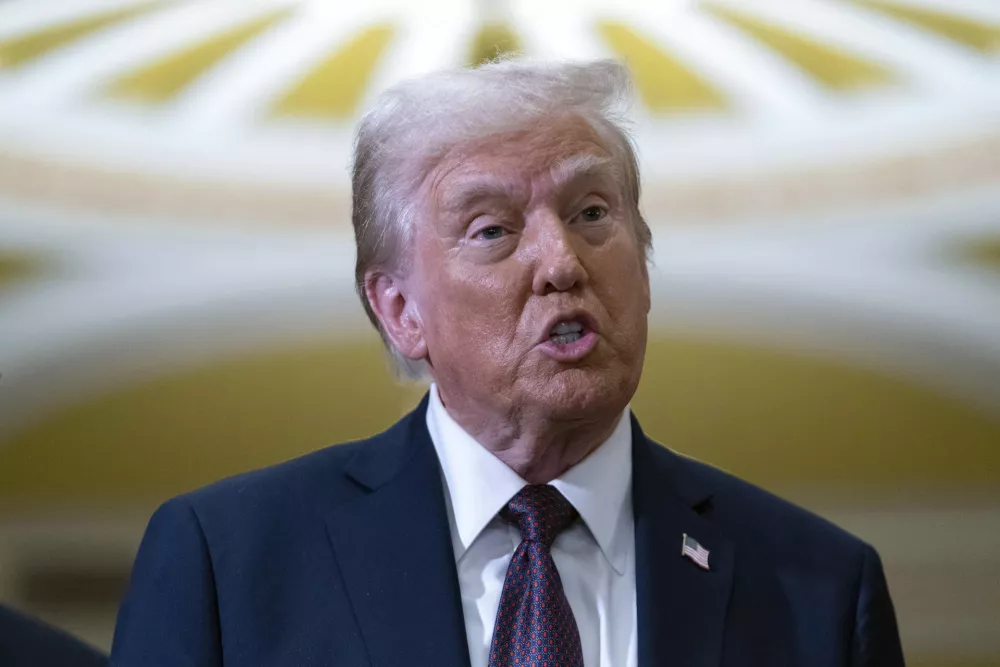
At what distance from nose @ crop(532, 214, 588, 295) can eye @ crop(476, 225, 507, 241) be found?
0.18 ft

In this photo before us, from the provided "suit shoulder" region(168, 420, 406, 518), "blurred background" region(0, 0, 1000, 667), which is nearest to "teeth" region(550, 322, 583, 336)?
"suit shoulder" region(168, 420, 406, 518)

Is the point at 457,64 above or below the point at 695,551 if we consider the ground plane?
above

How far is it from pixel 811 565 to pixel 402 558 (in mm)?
643

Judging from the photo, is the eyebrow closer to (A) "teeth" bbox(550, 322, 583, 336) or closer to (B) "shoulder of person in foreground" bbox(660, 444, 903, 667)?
(A) "teeth" bbox(550, 322, 583, 336)

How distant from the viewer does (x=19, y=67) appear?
2254mm

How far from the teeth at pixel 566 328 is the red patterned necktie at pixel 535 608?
0.83 feet

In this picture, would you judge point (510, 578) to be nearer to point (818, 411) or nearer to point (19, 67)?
point (818, 411)

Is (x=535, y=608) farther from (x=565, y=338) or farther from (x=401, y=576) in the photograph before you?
(x=565, y=338)

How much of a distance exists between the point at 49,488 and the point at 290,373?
1.64ft

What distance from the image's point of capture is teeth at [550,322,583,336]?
1.67 metres

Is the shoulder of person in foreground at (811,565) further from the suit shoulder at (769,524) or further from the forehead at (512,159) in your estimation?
the forehead at (512,159)

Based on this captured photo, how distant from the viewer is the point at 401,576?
166 centimetres

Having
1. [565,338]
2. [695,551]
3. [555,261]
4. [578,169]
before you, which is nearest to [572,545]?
[695,551]

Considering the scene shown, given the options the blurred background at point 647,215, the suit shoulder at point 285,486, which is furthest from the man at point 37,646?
the suit shoulder at point 285,486
